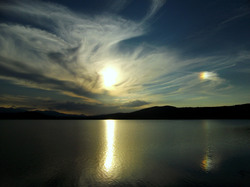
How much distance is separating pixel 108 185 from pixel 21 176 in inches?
489

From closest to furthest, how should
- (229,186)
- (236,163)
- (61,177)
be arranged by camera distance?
(229,186), (61,177), (236,163)

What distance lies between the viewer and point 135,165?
24984 mm

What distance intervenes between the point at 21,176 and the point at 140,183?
631 inches

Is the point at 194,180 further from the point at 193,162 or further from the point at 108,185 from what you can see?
the point at 108,185

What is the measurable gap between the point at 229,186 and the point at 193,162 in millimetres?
9997

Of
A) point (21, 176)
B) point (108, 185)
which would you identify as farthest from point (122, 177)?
point (21, 176)

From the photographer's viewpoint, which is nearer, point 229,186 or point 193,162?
point 229,186

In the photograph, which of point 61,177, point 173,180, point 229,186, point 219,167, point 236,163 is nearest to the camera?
point 229,186

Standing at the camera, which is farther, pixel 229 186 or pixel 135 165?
pixel 135 165

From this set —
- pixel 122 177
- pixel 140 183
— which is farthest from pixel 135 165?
pixel 140 183

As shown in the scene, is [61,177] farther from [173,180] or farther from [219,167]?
[219,167]

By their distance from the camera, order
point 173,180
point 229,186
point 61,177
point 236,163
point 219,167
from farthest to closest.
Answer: point 236,163 → point 219,167 → point 61,177 → point 173,180 → point 229,186

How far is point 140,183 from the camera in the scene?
17672 millimetres

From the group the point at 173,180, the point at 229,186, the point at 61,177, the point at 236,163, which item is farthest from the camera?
the point at 236,163
